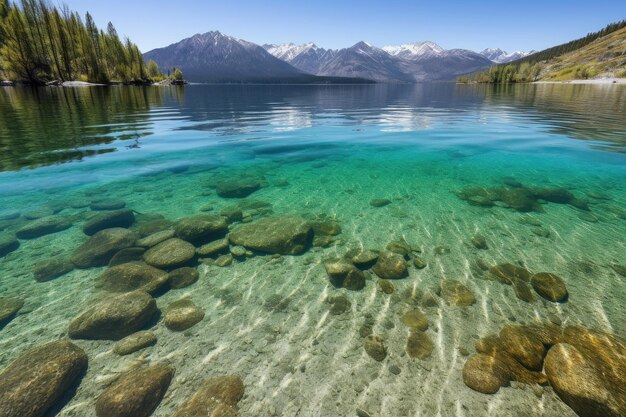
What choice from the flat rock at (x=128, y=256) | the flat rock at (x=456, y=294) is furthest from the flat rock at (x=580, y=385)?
the flat rock at (x=128, y=256)

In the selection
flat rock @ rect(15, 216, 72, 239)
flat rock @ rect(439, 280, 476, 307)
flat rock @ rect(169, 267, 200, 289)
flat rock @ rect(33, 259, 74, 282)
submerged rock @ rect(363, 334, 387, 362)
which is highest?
flat rock @ rect(15, 216, 72, 239)

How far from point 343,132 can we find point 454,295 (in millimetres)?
22303

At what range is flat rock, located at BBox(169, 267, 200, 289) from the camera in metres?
7.45

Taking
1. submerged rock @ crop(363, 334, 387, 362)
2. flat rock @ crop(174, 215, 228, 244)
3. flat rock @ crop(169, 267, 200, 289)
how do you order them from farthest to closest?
flat rock @ crop(174, 215, 228, 244), flat rock @ crop(169, 267, 200, 289), submerged rock @ crop(363, 334, 387, 362)

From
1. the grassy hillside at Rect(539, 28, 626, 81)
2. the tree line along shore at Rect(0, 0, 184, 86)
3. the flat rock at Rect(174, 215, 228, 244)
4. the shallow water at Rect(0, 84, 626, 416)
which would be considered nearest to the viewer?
the shallow water at Rect(0, 84, 626, 416)

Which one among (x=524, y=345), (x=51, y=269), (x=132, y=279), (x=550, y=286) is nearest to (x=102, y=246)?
(x=51, y=269)

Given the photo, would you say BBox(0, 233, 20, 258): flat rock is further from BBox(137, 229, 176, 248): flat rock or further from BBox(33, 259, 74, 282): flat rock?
BBox(137, 229, 176, 248): flat rock

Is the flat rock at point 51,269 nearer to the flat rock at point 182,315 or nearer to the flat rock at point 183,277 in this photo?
the flat rock at point 183,277

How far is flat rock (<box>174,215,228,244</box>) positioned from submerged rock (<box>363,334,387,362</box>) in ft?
20.5

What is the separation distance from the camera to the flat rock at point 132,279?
7168 millimetres

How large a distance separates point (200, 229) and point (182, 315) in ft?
12.4

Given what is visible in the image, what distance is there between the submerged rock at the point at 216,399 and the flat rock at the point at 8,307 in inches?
200

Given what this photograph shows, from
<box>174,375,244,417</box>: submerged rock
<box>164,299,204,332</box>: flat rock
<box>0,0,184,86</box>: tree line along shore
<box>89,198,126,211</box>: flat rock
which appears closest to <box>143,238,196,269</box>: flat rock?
<box>164,299,204,332</box>: flat rock

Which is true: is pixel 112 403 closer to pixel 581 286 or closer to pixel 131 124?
pixel 581 286
